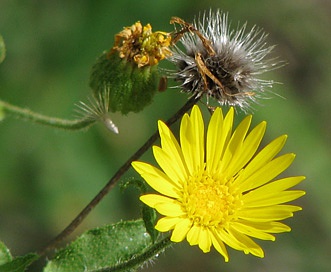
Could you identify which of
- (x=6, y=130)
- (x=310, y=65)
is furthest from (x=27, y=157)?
(x=310, y=65)

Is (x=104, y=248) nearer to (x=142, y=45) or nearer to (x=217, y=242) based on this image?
(x=217, y=242)

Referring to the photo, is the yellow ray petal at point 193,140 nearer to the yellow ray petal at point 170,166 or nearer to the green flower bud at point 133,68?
the yellow ray petal at point 170,166

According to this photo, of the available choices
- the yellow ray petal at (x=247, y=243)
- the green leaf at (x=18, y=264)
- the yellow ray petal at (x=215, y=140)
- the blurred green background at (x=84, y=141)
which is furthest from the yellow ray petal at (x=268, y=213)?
the blurred green background at (x=84, y=141)

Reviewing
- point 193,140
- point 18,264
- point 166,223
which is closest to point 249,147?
point 193,140

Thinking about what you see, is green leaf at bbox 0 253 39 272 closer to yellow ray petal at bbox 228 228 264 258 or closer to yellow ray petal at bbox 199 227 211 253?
yellow ray petal at bbox 199 227 211 253

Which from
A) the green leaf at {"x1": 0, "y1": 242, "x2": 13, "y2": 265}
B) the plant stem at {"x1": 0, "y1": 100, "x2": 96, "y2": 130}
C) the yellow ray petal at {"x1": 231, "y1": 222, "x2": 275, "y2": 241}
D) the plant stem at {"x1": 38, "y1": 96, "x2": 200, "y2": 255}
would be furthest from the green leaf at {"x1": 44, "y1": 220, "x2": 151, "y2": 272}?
the plant stem at {"x1": 0, "y1": 100, "x2": 96, "y2": 130}
